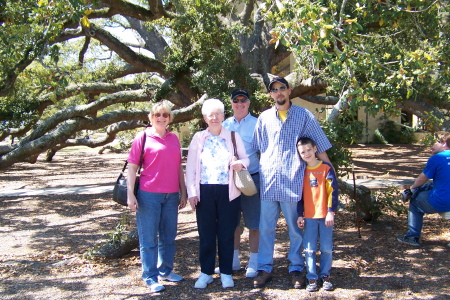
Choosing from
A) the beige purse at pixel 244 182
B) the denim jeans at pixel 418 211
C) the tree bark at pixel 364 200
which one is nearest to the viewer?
the beige purse at pixel 244 182

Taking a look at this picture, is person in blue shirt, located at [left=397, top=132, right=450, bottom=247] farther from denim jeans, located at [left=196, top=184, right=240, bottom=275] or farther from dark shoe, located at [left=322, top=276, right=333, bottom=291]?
denim jeans, located at [left=196, top=184, right=240, bottom=275]

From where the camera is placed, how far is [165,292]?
4.54 meters

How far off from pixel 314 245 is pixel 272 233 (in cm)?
42

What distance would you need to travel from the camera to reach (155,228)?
15.2 ft

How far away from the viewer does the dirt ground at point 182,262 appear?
4504mm

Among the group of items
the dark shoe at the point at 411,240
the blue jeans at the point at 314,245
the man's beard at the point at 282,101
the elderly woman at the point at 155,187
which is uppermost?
the man's beard at the point at 282,101

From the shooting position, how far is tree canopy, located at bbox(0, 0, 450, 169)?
496cm

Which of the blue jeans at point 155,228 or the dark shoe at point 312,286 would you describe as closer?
the dark shoe at point 312,286

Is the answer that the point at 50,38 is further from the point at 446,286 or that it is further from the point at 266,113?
the point at 446,286

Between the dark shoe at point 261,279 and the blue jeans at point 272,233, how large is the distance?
0.04 m

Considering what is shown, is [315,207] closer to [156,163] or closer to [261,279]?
[261,279]

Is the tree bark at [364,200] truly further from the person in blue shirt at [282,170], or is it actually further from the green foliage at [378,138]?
the green foliage at [378,138]

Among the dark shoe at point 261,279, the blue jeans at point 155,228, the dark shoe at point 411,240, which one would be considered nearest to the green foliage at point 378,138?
the dark shoe at point 411,240

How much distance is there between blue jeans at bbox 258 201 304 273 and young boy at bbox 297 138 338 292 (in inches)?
2.7
